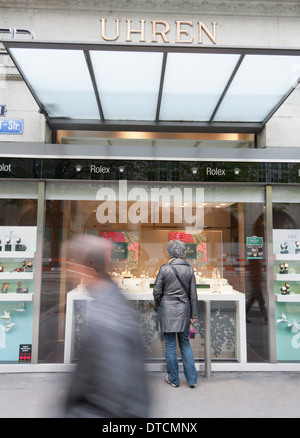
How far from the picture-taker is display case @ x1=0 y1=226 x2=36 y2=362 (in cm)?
516

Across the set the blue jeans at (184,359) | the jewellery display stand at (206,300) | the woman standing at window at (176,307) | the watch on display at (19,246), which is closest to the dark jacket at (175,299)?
the woman standing at window at (176,307)

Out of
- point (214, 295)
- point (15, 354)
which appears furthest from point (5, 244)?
point (214, 295)

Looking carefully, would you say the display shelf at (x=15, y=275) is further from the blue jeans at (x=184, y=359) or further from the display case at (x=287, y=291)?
the display case at (x=287, y=291)

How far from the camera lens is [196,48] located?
379 centimetres

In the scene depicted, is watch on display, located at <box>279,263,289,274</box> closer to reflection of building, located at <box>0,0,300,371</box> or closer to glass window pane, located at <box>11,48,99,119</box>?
reflection of building, located at <box>0,0,300,371</box>

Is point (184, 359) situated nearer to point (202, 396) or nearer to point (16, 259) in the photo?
point (202, 396)

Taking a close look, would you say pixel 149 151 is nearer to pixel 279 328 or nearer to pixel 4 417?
pixel 279 328

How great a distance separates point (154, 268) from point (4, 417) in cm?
329

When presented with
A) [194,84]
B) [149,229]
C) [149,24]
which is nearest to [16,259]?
[149,229]

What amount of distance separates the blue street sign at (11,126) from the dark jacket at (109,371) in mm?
4450

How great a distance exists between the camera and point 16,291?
209 inches

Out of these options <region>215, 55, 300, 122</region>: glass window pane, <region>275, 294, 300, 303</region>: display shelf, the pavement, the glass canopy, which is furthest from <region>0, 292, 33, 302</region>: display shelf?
<region>215, 55, 300, 122</region>: glass window pane

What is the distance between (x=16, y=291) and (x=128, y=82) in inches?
147

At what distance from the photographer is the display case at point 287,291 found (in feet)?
17.4
